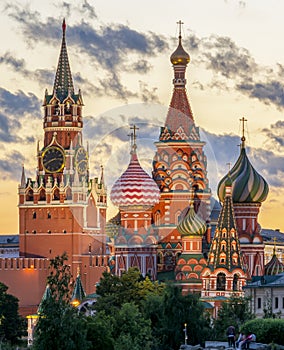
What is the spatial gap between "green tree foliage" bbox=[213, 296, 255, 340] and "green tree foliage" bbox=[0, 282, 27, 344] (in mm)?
10097

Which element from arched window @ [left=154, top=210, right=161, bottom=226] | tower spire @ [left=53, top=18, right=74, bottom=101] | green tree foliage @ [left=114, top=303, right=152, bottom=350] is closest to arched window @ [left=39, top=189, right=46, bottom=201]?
tower spire @ [left=53, top=18, right=74, bottom=101]

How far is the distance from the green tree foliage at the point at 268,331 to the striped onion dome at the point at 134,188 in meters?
37.8

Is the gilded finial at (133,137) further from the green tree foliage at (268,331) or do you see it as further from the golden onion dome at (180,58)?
the green tree foliage at (268,331)

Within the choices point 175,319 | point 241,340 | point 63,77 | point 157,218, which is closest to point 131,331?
point 175,319

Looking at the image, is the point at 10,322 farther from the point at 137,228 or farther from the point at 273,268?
the point at 273,268

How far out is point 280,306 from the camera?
7925 cm

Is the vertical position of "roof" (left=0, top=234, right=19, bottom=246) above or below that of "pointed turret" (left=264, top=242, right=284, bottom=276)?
above

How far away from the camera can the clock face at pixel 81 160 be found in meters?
108

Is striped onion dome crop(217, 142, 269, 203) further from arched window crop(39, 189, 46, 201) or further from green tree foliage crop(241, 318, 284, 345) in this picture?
green tree foliage crop(241, 318, 284, 345)

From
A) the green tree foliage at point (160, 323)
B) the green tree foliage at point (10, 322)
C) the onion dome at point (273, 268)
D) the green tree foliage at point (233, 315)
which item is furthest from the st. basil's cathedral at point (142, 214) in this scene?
the green tree foliage at point (160, 323)

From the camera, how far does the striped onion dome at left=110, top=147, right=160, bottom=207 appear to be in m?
95.9

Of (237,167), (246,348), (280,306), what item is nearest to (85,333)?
(246,348)

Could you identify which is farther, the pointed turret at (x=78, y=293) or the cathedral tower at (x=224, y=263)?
the pointed turret at (x=78, y=293)

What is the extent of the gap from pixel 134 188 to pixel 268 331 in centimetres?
3911
